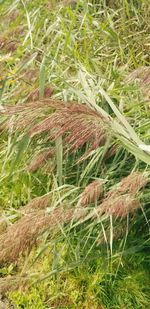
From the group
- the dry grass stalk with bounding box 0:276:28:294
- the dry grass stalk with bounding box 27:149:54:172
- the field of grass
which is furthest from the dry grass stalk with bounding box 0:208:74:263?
the dry grass stalk with bounding box 27:149:54:172

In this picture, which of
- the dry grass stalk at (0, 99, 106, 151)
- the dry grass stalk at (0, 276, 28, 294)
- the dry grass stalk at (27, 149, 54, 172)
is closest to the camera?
the dry grass stalk at (0, 99, 106, 151)

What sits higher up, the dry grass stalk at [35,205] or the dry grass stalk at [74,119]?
the dry grass stalk at [74,119]

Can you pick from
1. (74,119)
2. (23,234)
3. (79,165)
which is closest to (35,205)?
(23,234)

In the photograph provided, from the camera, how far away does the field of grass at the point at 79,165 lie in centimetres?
238

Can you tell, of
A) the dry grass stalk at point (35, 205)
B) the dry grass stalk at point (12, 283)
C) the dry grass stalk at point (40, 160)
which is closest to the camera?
the dry grass stalk at point (35, 205)

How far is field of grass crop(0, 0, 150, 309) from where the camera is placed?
2.38m

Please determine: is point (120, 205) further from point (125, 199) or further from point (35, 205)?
point (35, 205)

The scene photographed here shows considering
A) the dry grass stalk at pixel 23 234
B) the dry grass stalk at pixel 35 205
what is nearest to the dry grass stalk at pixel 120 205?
the dry grass stalk at pixel 23 234

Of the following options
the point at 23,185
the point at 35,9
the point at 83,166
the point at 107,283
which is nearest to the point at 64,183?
the point at 83,166

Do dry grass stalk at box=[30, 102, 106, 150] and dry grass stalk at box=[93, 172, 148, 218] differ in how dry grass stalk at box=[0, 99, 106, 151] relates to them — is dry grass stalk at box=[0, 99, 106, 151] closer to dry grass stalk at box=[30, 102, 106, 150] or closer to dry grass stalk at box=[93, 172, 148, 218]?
dry grass stalk at box=[30, 102, 106, 150]

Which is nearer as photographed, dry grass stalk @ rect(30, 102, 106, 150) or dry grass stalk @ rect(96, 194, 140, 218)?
dry grass stalk @ rect(30, 102, 106, 150)

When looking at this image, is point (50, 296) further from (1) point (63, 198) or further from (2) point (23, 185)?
(2) point (23, 185)

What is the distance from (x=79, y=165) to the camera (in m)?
3.33

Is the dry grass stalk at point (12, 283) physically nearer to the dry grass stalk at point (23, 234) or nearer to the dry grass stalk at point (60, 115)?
the dry grass stalk at point (23, 234)
